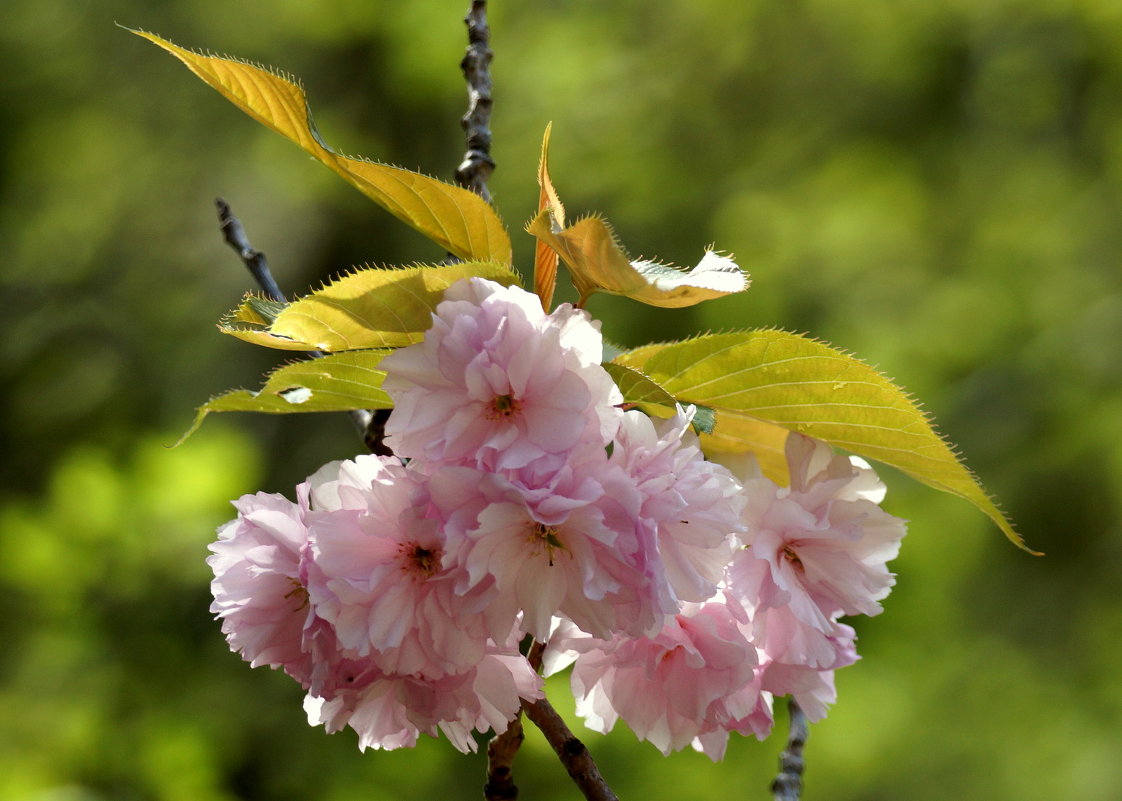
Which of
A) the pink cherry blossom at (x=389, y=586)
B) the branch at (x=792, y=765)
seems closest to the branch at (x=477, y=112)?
the pink cherry blossom at (x=389, y=586)

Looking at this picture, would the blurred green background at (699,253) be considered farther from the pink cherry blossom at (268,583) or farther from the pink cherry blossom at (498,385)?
the pink cherry blossom at (498,385)

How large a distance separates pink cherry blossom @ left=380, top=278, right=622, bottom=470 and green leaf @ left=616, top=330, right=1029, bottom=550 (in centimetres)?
13

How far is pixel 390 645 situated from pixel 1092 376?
151 inches

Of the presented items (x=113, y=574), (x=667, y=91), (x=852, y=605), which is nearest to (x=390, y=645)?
(x=852, y=605)

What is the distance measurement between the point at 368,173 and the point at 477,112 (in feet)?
1.05

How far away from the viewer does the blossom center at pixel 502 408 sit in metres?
0.62

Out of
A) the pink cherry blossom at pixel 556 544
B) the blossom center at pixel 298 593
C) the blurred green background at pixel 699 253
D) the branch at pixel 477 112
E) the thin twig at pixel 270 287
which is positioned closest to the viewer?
the pink cherry blossom at pixel 556 544

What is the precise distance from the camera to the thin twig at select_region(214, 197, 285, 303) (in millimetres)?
1052

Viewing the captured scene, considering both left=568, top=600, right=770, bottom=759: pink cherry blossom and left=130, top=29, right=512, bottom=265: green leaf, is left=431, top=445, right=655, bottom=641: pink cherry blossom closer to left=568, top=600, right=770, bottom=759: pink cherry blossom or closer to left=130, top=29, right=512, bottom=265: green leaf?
left=568, top=600, right=770, bottom=759: pink cherry blossom

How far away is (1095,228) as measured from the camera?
4262mm

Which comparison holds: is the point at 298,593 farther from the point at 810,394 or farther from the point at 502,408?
the point at 810,394

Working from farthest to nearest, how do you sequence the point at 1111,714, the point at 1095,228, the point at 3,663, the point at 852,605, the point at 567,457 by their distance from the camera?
the point at 1095,228, the point at 1111,714, the point at 3,663, the point at 852,605, the point at 567,457

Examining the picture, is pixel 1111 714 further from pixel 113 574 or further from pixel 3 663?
pixel 3 663

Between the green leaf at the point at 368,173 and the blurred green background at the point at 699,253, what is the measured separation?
2.33m
